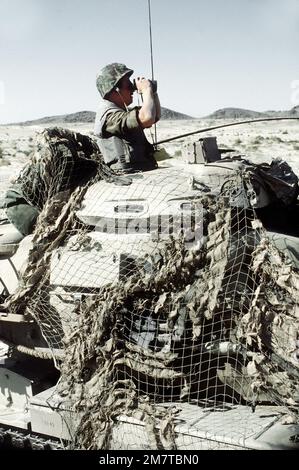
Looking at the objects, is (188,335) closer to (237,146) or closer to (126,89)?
(126,89)

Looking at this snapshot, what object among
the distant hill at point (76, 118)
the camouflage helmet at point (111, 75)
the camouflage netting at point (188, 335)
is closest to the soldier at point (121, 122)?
the camouflage helmet at point (111, 75)

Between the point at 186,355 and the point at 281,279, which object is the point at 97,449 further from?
the point at 281,279

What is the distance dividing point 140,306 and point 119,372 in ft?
2.18

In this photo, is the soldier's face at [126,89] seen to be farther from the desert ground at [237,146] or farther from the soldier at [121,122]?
the desert ground at [237,146]

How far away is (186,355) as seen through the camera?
209 inches

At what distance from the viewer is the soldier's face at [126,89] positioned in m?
6.79

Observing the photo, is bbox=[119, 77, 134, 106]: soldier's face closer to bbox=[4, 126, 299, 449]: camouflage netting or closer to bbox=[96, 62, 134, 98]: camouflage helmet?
bbox=[96, 62, 134, 98]: camouflage helmet

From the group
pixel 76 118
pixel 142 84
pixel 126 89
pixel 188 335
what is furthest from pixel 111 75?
pixel 76 118

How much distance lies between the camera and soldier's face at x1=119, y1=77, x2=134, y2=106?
679cm

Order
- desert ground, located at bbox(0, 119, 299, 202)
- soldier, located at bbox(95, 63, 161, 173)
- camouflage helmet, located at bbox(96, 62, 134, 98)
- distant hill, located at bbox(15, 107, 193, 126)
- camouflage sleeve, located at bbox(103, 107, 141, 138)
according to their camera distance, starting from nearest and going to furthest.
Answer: camouflage sleeve, located at bbox(103, 107, 141, 138)
soldier, located at bbox(95, 63, 161, 173)
camouflage helmet, located at bbox(96, 62, 134, 98)
desert ground, located at bbox(0, 119, 299, 202)
distant hill, located at bbox(15, 107, 193, 126)

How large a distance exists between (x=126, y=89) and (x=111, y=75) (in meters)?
0.22

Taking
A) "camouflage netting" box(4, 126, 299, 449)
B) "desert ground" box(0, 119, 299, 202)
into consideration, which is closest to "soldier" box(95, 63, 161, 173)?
"camouflage netting" box(4, 126, 299, 449)

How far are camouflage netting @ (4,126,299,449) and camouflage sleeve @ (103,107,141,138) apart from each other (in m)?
1.30
